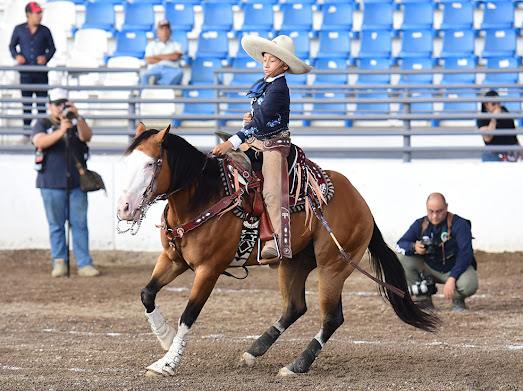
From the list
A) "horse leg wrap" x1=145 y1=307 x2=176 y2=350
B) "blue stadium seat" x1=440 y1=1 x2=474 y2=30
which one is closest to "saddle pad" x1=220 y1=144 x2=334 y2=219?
"horse leg wrap" x1=145 y1=307 x2=176 y2=350

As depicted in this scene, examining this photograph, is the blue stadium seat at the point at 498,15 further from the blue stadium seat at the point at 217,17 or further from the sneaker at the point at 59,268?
the sneaker at the point at 59,268

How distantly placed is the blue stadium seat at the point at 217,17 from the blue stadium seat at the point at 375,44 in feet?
9.45

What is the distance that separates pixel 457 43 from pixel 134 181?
12486 mm

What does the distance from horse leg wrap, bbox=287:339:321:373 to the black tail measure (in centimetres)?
87

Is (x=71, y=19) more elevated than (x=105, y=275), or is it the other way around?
(x=71, y=19)

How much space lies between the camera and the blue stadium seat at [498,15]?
15984 millimetres

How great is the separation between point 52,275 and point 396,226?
4837 millimetres

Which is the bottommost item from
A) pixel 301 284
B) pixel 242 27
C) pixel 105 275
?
pixel 105 275

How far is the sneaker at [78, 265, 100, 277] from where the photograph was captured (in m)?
10.4

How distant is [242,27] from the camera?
1677cm

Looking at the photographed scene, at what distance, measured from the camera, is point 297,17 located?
16.8 m

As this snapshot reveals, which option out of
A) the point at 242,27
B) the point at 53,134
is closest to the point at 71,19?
the point at 242,27

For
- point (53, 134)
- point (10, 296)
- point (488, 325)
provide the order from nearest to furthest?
point (488, 325)
point (10, 296)
point (53, 134)

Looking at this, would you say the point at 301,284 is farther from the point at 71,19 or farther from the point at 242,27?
the point at 71,19
